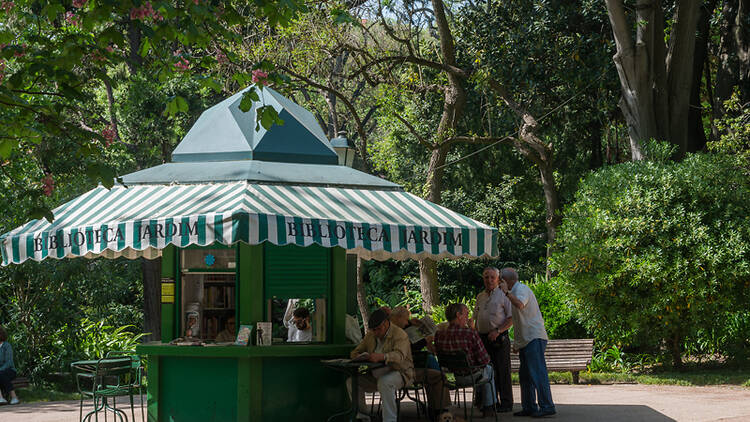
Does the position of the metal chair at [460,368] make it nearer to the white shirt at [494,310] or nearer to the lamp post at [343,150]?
the white shirt at [494,310]

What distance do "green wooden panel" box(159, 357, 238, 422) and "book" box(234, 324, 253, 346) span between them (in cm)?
22

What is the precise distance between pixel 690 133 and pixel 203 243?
13.3 meters

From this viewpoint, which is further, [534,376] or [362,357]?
[534,376]

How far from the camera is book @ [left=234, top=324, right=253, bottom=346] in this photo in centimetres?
923

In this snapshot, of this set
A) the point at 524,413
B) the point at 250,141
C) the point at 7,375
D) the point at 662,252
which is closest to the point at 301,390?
the point at 524,413

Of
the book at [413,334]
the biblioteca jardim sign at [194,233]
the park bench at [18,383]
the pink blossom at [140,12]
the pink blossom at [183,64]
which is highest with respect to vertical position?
the pink blossom at [140,12]

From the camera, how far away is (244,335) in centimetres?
929

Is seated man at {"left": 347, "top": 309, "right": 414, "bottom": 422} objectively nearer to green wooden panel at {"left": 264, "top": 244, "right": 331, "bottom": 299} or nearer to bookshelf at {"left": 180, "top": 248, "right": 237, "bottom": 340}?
green wooden panel at {"left": 264, "top": 244, "right": 331, "bottom": 299}

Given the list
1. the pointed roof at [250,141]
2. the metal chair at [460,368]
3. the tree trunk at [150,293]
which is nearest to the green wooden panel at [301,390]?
the metal chair at [460,368]

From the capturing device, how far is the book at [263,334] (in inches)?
368

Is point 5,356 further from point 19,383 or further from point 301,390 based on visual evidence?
point 301,390

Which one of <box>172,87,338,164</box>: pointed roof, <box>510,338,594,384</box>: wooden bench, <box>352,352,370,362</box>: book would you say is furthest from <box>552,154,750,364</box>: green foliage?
<box>352,352,370,362</box>: book

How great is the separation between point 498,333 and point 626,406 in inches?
81.9

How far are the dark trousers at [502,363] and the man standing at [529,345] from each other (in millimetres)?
356
